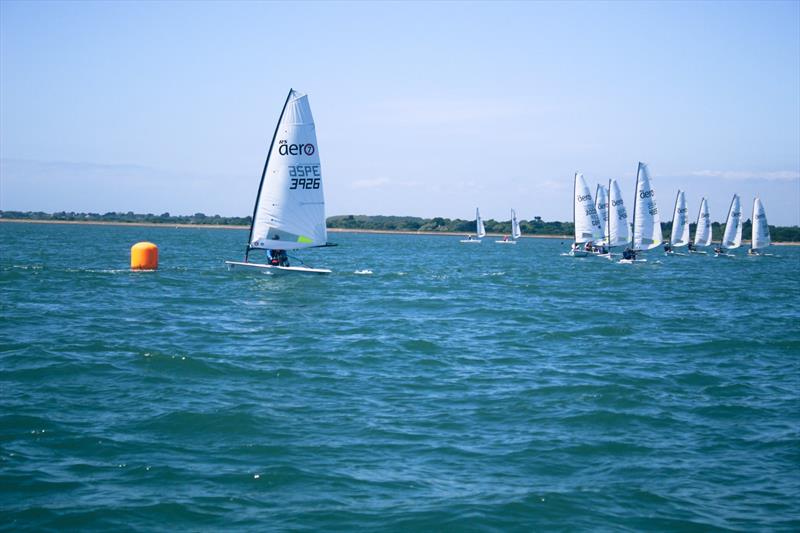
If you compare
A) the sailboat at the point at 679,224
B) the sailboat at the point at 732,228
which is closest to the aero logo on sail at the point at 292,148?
the sailboat at the point at 679,224

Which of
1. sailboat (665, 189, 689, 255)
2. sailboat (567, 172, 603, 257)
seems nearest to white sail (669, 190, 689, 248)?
sailboat (665, 189, 689, 255)

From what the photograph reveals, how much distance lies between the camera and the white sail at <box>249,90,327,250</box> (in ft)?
115

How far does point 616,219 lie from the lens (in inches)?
2569

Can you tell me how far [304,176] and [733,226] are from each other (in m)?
71.4

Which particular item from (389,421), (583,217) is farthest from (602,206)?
(389,421)

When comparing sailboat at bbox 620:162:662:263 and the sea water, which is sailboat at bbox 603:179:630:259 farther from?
the sea water

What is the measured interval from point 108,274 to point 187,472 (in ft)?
97.7

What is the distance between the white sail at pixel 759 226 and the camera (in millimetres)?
88438

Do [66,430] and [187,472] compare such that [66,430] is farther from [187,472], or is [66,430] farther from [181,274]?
[181,274]

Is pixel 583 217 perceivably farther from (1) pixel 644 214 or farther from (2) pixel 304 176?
(2) pixel 304 176

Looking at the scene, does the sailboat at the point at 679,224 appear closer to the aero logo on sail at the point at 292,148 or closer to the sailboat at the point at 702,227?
the sailboat at the point at 702,227

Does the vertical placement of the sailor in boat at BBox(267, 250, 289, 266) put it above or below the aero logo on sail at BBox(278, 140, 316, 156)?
below

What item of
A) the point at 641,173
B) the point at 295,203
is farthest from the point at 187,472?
the point at 641,173

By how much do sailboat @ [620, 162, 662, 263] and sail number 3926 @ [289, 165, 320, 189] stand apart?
112 feet
